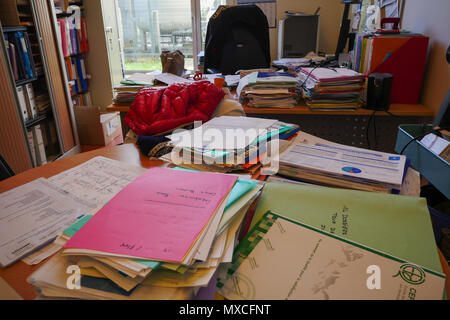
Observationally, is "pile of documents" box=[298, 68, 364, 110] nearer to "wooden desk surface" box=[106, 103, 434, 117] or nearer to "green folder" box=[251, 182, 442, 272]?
"wooden desk surface" box=[106, 103, 434, 117]

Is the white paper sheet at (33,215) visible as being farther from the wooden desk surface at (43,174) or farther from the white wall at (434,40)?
the white wall at (434,40)

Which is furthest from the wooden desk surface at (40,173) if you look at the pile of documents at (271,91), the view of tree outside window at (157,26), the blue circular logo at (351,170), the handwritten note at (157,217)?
the view of tree outside window at (157,26)

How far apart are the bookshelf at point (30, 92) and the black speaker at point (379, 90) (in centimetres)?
244

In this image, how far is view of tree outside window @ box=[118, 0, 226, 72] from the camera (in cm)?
391

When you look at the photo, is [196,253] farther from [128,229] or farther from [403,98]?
[403,98]

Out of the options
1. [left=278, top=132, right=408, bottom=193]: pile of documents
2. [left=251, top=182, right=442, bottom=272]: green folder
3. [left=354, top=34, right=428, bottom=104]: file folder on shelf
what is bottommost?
[left=251, top=182, right=442, bottom=272]: green folder

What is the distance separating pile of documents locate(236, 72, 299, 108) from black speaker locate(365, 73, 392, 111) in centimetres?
40

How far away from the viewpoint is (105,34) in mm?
3771

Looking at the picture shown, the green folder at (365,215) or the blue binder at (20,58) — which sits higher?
the blue binder at (20,58)

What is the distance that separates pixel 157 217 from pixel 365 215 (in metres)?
0.42

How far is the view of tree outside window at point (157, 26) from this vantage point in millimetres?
3906

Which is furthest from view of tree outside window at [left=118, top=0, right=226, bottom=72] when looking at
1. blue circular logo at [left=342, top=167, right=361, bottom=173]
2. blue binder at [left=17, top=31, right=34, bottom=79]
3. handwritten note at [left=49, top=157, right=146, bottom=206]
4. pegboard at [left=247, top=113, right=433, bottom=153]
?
blue circular logo at [left=342, top=167, right=361, bottom=173]

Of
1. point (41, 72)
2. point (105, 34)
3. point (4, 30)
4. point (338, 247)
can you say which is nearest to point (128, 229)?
point (338, 247)

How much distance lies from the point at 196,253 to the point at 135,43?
4271mm
